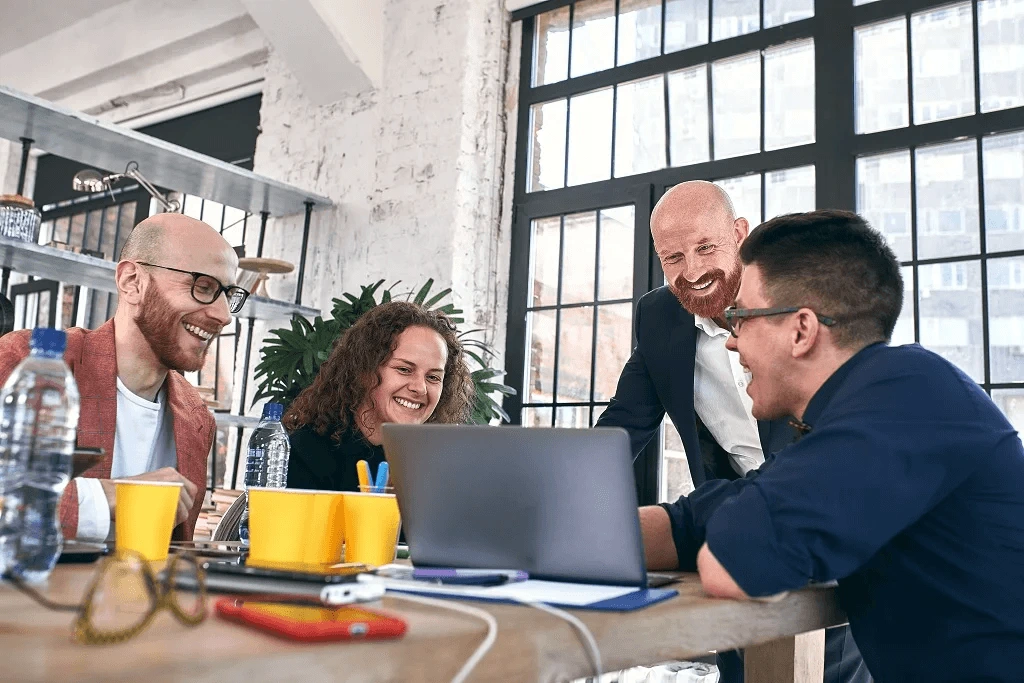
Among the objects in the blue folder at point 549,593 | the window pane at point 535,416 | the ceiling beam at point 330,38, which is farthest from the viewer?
the ceiling beam at point 330,38

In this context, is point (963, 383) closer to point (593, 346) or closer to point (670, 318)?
point (670, 318)

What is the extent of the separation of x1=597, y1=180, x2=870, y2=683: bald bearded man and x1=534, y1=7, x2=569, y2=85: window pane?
84.3 inches

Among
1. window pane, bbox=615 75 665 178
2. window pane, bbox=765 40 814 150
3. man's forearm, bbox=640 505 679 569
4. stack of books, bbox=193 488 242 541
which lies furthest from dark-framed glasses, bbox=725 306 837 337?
stack of books, bbox=193 488 242 541

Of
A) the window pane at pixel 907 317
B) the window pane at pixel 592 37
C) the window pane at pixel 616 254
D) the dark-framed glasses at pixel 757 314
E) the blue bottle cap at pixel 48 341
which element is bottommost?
the blue bottle cap at pixel 48 341

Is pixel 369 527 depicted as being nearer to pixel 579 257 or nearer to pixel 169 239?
pixel 169 239

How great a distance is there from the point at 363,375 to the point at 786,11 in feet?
8.00

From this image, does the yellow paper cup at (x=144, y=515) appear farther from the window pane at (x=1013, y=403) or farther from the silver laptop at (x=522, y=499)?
the window pane at (x=1013, y=403)

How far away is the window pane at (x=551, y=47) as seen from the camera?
435cm

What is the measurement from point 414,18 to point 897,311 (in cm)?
368

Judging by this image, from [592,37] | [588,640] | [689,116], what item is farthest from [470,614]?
[592,37]

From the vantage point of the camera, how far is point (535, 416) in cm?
416

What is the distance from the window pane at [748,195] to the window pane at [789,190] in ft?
0.12

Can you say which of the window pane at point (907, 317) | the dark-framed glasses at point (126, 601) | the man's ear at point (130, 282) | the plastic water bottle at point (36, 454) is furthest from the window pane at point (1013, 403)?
the dark-framed glasses at point (126, 601)

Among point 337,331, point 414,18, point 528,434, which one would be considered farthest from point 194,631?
point 414,18
